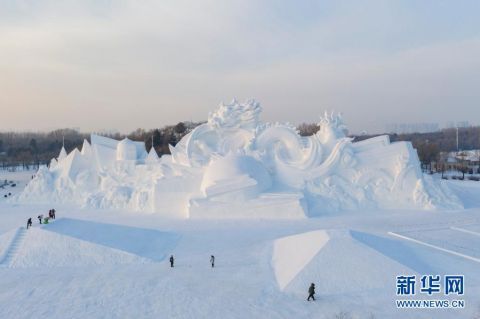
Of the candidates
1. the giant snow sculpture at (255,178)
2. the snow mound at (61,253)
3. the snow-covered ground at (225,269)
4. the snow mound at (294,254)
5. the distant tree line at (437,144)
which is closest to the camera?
the snow-covered ground at (225,269)

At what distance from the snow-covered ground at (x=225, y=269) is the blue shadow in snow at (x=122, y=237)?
0.14ft

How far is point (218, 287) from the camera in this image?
497 inches

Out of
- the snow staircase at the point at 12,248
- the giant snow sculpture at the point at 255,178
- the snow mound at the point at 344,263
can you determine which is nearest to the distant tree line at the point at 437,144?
the giant snow sculpture at the point at 255,178

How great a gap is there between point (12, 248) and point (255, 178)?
12.1 m

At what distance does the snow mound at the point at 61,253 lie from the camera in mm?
15180

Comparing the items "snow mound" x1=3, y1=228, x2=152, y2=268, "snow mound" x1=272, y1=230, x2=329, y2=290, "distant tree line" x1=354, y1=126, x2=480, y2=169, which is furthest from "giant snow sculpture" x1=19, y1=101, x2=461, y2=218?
"distant tree line" x1=354, y1=126, x2=480, y2=169

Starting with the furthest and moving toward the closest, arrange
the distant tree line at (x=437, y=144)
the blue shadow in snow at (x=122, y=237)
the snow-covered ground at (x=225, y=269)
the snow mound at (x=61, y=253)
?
the distant tree line at (x=437, y=144), the blue shadow in snow at (x=122, y=237), the snow mound at (x=61, y=253), the snow-covered ground at (x=225, y=269)

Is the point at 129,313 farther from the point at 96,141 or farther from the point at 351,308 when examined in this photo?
the point at 96,141

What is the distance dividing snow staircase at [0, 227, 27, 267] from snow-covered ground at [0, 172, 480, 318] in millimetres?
36

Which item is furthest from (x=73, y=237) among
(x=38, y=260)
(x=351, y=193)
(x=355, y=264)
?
(x=351, y=193)

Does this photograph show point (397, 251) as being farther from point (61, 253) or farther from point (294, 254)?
point (61, 253)

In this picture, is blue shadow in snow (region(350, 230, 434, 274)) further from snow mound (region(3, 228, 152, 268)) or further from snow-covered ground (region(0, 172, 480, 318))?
snow mound (region(3, 228, 152, 268))

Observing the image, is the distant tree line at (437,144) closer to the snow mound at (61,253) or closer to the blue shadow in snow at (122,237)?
the blue shadow in snow at (122,237)

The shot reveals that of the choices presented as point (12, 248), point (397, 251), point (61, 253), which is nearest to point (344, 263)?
point (397, 251)
